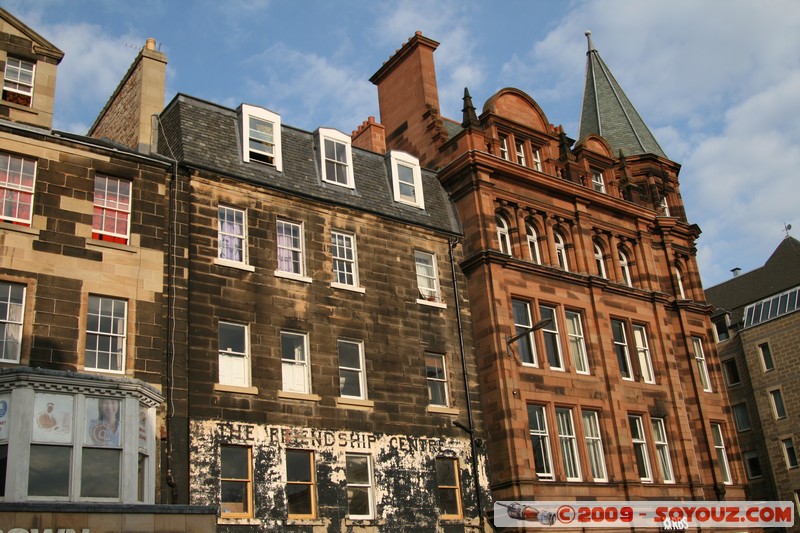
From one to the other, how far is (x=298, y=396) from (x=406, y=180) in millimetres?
10333

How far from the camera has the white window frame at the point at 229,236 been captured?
78.9 ft

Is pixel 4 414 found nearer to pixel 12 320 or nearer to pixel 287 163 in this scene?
pixel 12 320

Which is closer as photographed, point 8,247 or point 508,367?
point 8,247

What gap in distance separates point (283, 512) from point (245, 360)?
4194 millimetres

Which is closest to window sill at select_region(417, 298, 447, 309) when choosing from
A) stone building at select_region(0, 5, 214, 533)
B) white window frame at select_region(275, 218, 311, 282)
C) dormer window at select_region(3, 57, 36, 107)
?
white window frame at select_region(275, 218, 311, 282)

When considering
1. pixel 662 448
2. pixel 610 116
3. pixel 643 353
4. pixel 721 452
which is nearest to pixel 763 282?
pixel 610 116

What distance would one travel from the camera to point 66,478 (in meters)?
18.0

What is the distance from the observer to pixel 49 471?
58.6ft

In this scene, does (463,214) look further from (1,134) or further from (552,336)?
(1,134)

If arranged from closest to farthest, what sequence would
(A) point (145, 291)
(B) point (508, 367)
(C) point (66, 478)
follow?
(C) point (66, 478) < (A) point (145, 291) < (B) point (508, 367)

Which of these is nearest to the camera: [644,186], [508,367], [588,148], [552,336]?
[508,367]

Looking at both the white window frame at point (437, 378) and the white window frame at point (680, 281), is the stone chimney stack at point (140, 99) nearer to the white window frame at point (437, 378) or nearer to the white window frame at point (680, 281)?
the white window frame at point (437, 378)

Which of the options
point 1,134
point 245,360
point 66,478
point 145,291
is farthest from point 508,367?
point 1,134

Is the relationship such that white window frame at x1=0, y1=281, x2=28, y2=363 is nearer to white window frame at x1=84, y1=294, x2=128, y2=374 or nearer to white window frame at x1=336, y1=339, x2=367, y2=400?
white window frame at x1=84, y1=294, x2=128, y2=374
